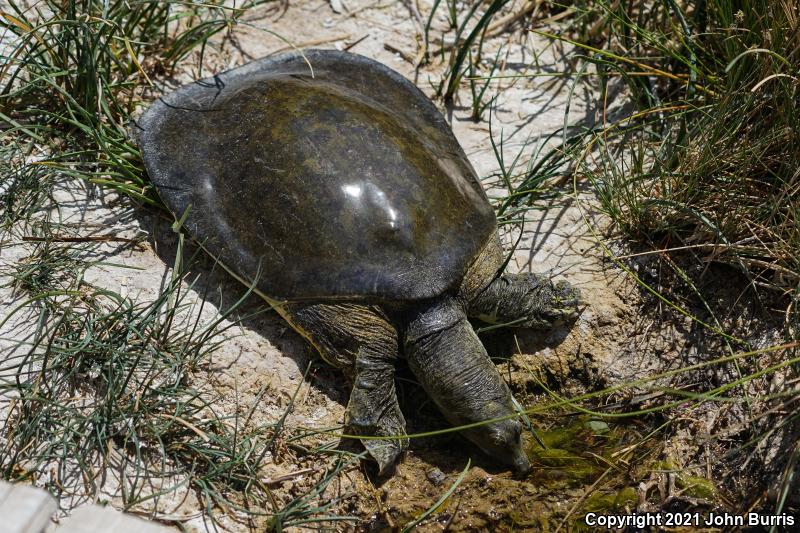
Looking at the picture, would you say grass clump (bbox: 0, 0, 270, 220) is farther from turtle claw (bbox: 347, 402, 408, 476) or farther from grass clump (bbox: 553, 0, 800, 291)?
grass clump (bbox: 553, 0, 800, 291)

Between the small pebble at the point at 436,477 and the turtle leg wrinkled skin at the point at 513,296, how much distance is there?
587 millimetres

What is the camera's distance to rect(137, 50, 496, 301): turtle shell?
2.78m

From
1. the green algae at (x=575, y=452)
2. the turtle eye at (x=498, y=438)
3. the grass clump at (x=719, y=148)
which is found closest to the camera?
the turtle eye at (x=498, y=438)

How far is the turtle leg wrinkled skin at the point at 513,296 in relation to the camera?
298cm

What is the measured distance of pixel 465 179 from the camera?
124 inches

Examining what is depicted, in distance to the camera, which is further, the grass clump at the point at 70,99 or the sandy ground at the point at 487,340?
the grass clump at the point at 70,99

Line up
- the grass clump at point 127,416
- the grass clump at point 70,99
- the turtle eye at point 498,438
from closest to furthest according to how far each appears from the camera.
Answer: the grass clump at point 127,416, the turtle eye at point 498,438, the grass clump at point 70,99

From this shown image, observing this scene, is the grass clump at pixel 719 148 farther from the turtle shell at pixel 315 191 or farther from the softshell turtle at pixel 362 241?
the turtle shell at pixel 315 191

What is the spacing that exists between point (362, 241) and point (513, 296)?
2.11 feet

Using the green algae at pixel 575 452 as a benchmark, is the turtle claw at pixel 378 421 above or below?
above

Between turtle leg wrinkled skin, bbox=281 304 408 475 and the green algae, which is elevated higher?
turtle leg wrinkled skin, bbox=281 304 408 475

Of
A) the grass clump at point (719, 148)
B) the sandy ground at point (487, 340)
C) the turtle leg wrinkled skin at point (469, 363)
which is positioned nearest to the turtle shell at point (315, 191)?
the turtle leg wrinkled skin at point (469, 363)

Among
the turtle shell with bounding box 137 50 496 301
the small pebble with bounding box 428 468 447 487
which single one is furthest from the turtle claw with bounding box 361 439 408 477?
the turtle shell with bounding box 137 50 496 301

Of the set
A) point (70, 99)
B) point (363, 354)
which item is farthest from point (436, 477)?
point (70, 99)
